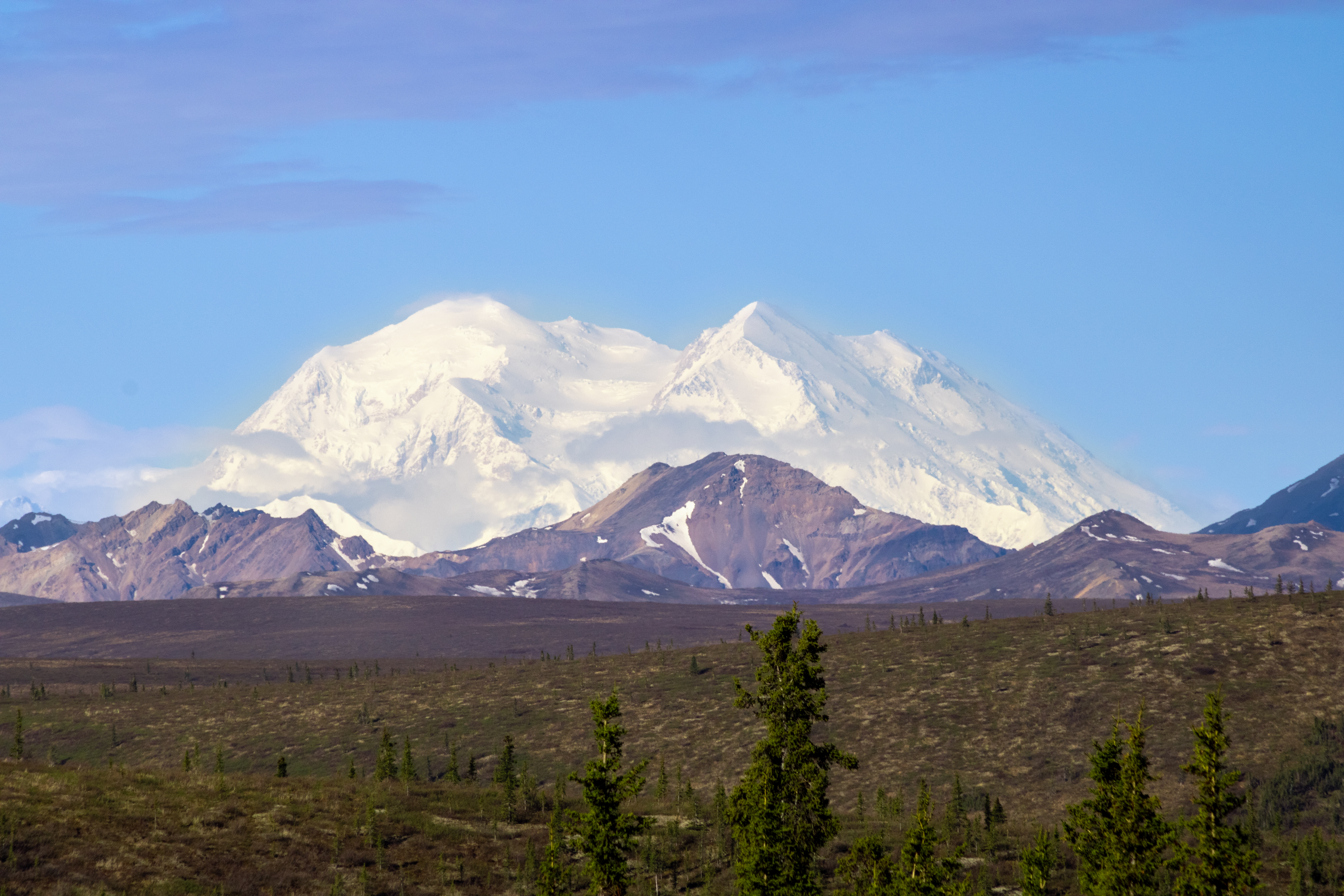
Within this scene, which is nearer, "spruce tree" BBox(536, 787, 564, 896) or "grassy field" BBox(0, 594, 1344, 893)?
"spruce tree" BBox(536, 787, 564, 896)

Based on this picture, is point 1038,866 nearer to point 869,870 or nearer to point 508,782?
point 869,870

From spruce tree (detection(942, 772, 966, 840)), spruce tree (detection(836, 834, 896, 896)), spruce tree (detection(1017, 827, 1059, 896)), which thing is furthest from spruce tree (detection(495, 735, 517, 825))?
spruce tree (detection(1017, 827, 1059, 896))

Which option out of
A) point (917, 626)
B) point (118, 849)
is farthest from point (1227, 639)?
point (118, 849)

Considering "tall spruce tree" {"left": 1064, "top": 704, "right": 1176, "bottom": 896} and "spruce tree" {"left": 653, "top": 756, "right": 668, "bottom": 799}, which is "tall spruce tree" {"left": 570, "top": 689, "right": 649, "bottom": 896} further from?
"spruce tree" {"left": 653, "top": 756, "right": 668, "bottom": 799}

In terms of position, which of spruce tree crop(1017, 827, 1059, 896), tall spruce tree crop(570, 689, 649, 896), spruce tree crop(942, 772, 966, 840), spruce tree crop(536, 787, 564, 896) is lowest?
spruce tree crop(942, 772, 966, 840)

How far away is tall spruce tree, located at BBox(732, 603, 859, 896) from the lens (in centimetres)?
4191

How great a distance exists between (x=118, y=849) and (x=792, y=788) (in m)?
22.0

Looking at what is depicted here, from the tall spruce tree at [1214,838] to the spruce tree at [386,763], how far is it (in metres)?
36.2

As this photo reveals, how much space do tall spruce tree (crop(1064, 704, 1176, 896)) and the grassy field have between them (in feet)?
38.9

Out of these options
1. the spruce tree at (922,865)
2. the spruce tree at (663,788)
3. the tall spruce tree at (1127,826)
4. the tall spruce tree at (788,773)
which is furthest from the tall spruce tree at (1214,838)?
the spruce tree at (663,788)

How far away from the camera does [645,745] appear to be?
105 m

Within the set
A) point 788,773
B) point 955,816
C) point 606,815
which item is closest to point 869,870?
point 788,773

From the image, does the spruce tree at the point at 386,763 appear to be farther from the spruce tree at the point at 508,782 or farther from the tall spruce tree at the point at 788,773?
the tall spruce tree at the point at 788,773

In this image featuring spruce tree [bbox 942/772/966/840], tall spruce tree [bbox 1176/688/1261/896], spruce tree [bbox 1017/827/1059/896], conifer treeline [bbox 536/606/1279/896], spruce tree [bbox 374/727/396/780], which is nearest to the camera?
conifer treeline [bbox 536/606/1279/896]
